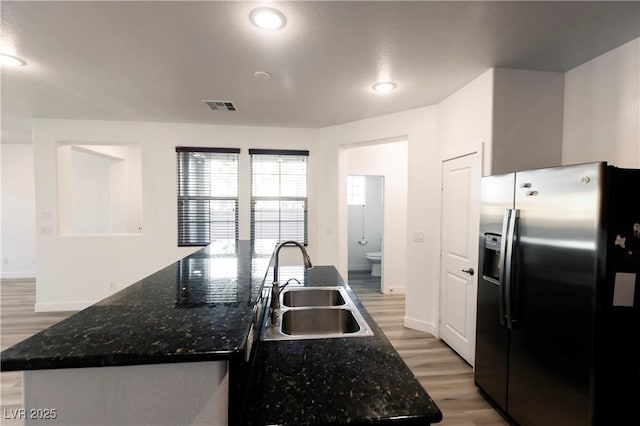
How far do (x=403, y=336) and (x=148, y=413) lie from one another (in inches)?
119

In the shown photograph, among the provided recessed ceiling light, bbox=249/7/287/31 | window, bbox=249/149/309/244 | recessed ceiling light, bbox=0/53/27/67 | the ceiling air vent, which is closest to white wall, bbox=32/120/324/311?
window, bbox=249/149/309/244

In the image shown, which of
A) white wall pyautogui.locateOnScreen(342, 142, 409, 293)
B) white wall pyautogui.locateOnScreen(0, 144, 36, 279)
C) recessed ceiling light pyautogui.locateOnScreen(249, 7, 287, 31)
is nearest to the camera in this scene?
recessed ceiling light pyautogui.locateOnScreen(249, 7, 287, 31)

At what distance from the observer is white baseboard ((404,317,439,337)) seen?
10.7 ft

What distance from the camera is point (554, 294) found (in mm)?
1619

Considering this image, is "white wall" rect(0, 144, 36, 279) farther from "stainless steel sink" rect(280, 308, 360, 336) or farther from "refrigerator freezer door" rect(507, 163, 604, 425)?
"refrigerator freezer door" rect(507, 163, 604, 425)

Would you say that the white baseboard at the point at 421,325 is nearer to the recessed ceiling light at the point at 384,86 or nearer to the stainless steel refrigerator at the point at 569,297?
the stainless steel refrigerator at the point at 569,297

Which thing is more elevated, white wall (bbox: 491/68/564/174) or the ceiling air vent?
the ceiling air vent

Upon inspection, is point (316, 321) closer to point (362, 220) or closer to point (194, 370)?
point (194, 370)

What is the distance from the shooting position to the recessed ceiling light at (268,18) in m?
1.63

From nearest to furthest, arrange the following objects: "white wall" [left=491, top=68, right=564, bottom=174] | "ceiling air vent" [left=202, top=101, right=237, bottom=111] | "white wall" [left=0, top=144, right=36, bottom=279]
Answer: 1. "white wall" [left=491, top=68, right=564, bottom=174]
2. "ceiling air vent" [left=202, top=101, right=237, bottom=111]
3. "white wall" [left=0, top=144, right=36, bottom=279]

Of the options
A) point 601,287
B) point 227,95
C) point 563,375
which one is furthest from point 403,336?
point 227,95

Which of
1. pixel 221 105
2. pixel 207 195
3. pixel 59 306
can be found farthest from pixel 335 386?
pixel 59 306

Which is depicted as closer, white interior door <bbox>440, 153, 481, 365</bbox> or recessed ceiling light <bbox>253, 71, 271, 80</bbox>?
recessed ceiling light <bbox>253, 71, 271, 80</bbox>

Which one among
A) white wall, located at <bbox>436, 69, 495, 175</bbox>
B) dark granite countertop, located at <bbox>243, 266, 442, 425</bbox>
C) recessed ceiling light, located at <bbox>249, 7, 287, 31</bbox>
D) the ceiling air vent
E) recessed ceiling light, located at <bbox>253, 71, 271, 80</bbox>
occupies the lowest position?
dark granite countertop, located at <bbox>243, 266, 442, 425</bbox>
